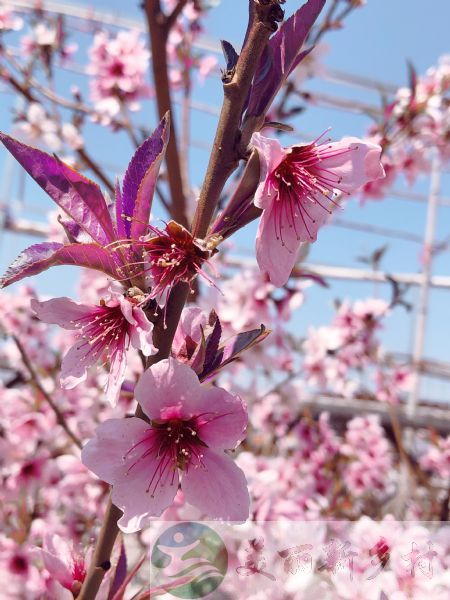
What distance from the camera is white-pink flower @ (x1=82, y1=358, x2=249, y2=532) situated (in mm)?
427

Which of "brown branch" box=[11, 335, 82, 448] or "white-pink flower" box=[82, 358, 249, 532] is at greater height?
"white-pink flower" box=[82, 358, 249, 532]

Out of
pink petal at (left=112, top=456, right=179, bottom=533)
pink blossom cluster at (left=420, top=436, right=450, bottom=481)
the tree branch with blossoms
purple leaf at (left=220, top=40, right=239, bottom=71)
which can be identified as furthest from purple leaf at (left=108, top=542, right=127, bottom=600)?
pink blossom cluster at (left=420, top=436, right=450, bottom=481)

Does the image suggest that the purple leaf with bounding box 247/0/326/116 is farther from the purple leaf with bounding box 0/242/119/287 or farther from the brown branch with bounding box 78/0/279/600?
the purple leaf with bounding box 0/242/119/287

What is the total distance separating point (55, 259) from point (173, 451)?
187mm

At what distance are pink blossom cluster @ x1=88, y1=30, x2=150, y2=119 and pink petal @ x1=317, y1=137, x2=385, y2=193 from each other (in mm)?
1276

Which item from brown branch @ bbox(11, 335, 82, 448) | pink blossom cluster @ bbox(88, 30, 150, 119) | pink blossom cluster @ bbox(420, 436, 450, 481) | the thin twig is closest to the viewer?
brown branch @ bbox(11, 335, 82, 448)

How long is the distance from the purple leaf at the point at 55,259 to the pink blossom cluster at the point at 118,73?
4.27ft

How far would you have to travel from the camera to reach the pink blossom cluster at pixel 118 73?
166 cm

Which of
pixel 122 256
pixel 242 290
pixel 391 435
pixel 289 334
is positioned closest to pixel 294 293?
pixel 242 290

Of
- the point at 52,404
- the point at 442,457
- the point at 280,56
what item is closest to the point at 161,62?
the point at 52,404

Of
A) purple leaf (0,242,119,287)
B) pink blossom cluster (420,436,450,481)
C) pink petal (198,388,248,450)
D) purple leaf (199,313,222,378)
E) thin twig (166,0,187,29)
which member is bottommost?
pink blossom cluster (420,436,450,481)

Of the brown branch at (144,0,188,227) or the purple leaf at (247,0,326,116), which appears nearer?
the purple leaf at (247,0,326,116)

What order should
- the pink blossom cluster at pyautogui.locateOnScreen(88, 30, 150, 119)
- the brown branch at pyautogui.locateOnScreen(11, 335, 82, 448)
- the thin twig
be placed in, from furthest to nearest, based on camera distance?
the pink blossom cluster at pyautogui.locateOnScreen(88, 30, 150, 119), the thin twig, the brown branch at pyautogui.locateOnScreen(11, 335, 82, 448)

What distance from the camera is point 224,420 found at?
1.46 feet
